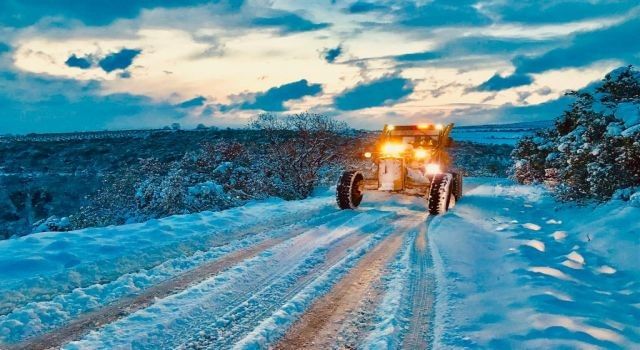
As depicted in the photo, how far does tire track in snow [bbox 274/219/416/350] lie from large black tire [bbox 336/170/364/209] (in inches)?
188

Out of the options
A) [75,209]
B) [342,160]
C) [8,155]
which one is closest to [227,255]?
[342,160]

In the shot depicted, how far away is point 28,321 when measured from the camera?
4266 mm

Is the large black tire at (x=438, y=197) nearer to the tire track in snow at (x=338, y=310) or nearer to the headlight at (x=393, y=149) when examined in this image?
the headlight at (x=393, y=149)

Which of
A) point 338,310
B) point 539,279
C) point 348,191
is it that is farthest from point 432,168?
point 338,310

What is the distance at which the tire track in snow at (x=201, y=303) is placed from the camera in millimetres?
3955

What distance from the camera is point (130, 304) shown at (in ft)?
15.6

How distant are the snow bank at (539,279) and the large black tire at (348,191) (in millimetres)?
2377

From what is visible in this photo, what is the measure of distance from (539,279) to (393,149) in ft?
25.9

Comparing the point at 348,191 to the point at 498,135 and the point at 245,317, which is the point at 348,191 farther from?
the point at 498,135

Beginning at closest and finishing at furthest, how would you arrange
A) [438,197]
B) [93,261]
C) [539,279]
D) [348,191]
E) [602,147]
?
[539,279] < [93,261] < [602,147] < [438,197] < [348,191]

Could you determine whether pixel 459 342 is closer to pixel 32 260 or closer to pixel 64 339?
pixel 64 339

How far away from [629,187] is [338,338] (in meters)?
8.95

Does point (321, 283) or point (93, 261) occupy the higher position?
point (93, 261)

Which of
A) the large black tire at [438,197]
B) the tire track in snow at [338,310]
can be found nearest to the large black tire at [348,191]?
the large black tire at [438,197]
